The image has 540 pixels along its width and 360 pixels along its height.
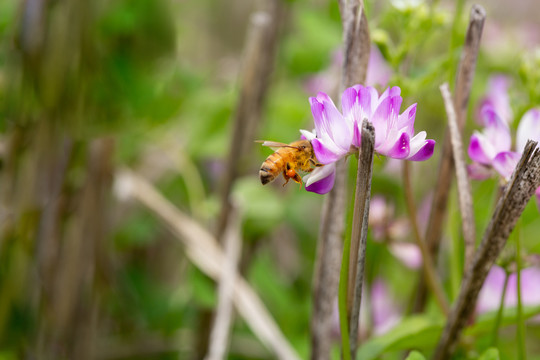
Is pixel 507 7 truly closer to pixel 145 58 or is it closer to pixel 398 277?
pixel 398 277

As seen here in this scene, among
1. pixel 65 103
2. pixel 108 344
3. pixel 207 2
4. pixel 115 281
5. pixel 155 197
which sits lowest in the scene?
pixel 108 344

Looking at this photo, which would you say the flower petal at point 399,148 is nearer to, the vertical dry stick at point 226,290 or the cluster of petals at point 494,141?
the cluster of petals at point 494,141

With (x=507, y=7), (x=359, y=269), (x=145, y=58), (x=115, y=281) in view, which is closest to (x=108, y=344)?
(x=115, y=281)

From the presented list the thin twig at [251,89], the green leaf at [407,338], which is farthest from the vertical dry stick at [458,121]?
the thin twig at [251,89]

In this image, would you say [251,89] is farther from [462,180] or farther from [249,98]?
[462,180]

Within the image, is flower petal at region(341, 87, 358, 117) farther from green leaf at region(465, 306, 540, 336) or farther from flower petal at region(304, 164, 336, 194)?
green leaf at region(465, 306, 540, 336)
